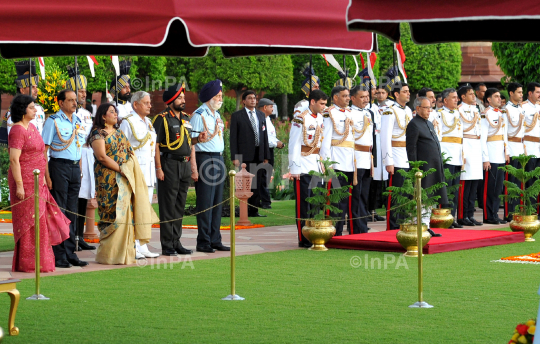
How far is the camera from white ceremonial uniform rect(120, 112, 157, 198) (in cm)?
1011

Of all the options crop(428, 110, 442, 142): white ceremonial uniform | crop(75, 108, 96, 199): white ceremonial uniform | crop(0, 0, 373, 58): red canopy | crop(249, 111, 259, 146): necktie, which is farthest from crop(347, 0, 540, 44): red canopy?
crop(249, 111, 259, 146): necktie

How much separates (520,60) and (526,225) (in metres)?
8.15

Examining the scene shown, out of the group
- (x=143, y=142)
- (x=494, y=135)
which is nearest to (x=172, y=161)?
(x=143, y=142)

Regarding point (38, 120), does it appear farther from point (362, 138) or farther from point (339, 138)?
point (362, 138)

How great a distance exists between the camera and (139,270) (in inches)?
366

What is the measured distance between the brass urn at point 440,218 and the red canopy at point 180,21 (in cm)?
738

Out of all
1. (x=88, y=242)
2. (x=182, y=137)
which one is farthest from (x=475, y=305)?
(x=88, y=242)

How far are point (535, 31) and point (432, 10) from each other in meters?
1.49

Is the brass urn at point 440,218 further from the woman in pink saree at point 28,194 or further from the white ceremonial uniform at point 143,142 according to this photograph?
the woman in pink saree at point 28,194

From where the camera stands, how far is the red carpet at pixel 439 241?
10.6m

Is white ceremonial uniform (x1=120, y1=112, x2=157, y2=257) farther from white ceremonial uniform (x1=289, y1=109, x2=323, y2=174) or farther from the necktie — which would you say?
the necktie

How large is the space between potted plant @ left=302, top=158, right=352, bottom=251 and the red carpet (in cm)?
26

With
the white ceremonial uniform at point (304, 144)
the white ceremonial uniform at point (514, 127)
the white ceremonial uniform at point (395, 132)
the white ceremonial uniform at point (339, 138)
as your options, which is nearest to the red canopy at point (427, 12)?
the white ceremonial uniform at point (304, 144)

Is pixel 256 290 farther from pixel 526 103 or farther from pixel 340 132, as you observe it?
pixel 526 103
